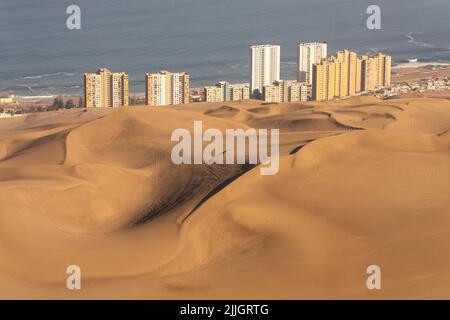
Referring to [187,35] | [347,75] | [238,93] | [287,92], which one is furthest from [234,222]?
[187,35]

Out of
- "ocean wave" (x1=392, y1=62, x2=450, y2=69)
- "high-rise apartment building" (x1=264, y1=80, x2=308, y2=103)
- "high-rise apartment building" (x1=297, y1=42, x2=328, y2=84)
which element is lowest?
"ocean wave" (x1=392, y1=62, x2=450, y2=69)

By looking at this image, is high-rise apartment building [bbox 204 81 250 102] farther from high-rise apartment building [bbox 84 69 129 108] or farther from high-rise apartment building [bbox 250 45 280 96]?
high-rise apartment building [bbox 250 45 280 96]

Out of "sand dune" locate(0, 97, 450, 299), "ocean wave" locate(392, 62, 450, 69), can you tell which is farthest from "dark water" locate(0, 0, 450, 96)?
"sand dune" locate(0, 97, 450, 299)

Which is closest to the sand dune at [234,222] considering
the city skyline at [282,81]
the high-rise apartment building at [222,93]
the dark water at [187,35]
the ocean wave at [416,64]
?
the city skyline at [282,81]

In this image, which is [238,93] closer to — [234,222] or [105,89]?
[105,89]

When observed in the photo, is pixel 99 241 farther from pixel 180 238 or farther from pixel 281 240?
pixel 281 240

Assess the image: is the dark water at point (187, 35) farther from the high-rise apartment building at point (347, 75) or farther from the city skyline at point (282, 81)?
the high-rise apartment building at point (347, 75)
